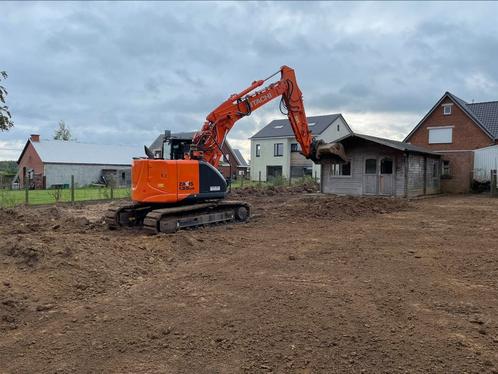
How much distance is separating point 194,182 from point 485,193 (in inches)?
899

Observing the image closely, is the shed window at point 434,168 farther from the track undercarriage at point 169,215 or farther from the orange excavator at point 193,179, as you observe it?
the track undercarriage at point 169,215

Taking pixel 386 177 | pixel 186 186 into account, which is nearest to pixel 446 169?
pixel 386 177

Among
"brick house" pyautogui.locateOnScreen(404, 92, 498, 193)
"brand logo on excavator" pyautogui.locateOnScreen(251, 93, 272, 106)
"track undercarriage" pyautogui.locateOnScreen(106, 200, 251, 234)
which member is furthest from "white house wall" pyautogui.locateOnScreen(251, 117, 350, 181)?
"track undercarriage" pyautogui.locateOnScreen(106, 200, 251, 234)

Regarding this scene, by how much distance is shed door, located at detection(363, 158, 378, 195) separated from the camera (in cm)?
2358

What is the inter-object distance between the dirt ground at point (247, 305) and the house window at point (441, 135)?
23365 millimetres

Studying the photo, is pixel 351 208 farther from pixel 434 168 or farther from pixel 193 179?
pixel 434 168

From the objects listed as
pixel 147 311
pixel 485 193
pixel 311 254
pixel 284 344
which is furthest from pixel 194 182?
pixel 485 193

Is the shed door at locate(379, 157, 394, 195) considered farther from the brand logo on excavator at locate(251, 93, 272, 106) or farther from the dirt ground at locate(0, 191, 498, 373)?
the dirt ground at locate(0, 191, 498, 373)

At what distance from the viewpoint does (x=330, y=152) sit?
14.8m

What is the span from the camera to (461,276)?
277 inches

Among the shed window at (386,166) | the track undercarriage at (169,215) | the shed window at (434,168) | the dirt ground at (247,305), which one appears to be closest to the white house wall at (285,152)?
the shed window at (434,168)

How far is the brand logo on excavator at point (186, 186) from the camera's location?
36.6 ft

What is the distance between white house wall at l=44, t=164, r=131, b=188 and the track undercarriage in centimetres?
3543

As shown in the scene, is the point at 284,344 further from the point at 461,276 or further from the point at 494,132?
the point at 494,132
